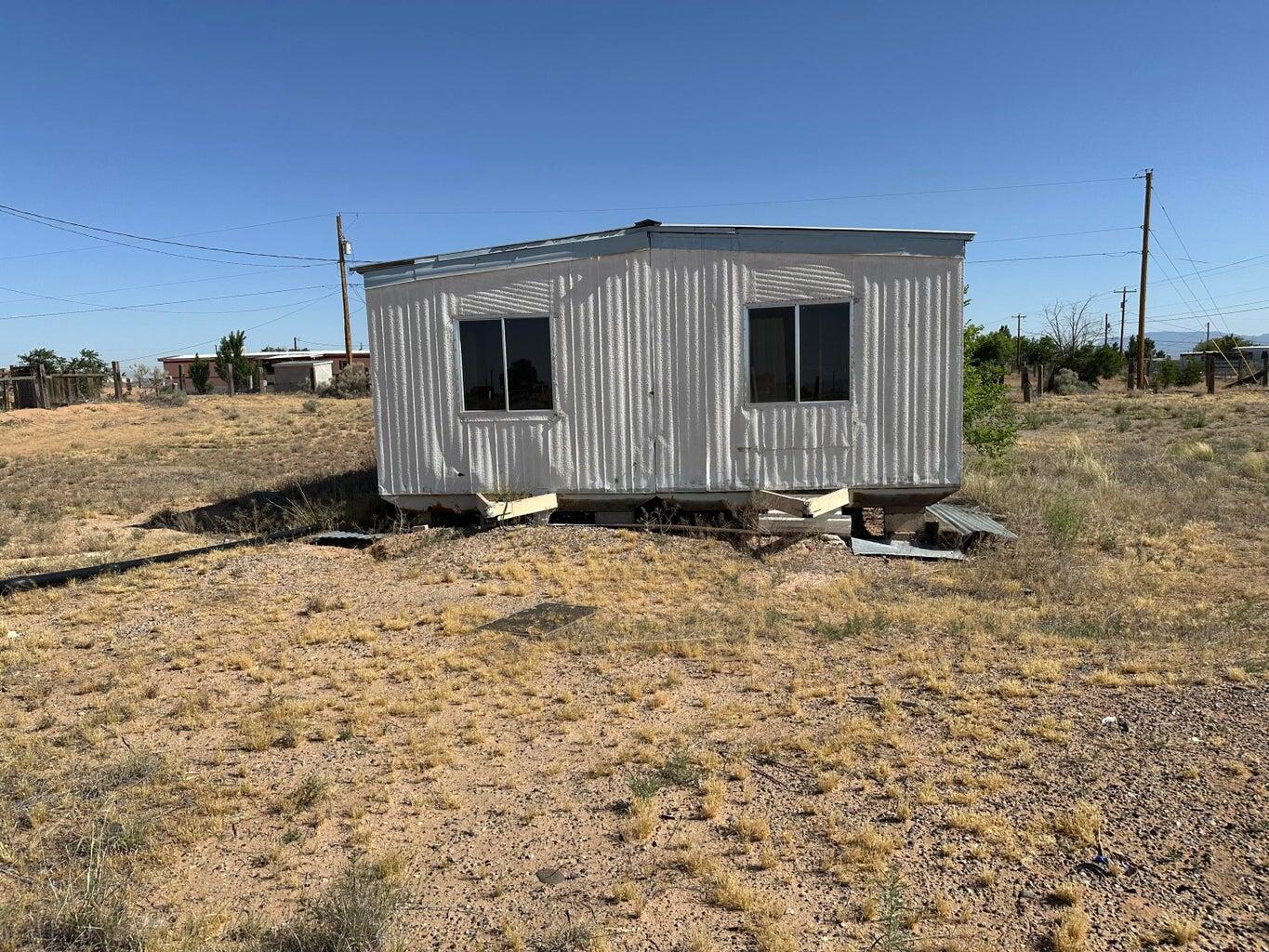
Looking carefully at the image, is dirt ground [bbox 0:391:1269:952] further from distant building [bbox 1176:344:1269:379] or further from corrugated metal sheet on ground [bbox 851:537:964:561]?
distant building [bbox 1176:344:1269:379]

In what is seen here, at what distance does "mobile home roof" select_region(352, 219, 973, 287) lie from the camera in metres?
8.79

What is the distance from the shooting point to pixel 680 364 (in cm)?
928

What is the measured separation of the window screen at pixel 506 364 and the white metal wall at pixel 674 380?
0.41 ft

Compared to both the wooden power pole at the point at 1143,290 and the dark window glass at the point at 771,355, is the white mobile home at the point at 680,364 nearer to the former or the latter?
the dark window glass at the point at 771,355

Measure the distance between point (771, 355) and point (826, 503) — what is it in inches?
68.0

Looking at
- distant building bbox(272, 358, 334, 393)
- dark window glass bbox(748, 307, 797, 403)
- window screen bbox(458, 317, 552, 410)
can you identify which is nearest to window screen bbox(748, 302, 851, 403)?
dark window glass bbox(748, 307, 797, 403)

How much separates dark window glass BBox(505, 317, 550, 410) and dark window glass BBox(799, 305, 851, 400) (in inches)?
112

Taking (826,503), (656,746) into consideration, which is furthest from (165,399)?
(656,746)

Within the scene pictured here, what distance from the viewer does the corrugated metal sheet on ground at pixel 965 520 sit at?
29.3ft

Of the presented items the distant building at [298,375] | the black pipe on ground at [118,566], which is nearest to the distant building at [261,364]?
the distant building at [298,375]

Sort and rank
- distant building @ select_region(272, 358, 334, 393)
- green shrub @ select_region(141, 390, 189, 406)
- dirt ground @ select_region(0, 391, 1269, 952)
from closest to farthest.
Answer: dirt ground @ select_region(0, 391, 1269, 952) → green shrub @ select_region(141, 390, 189, 406) → distant building @ select_region(272, 358, 334, 393)

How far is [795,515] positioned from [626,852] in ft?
19.0

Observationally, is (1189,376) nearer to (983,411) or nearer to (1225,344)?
(1225,344)

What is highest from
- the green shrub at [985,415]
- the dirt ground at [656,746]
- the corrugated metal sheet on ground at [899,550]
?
the green shrub at [985,415]
